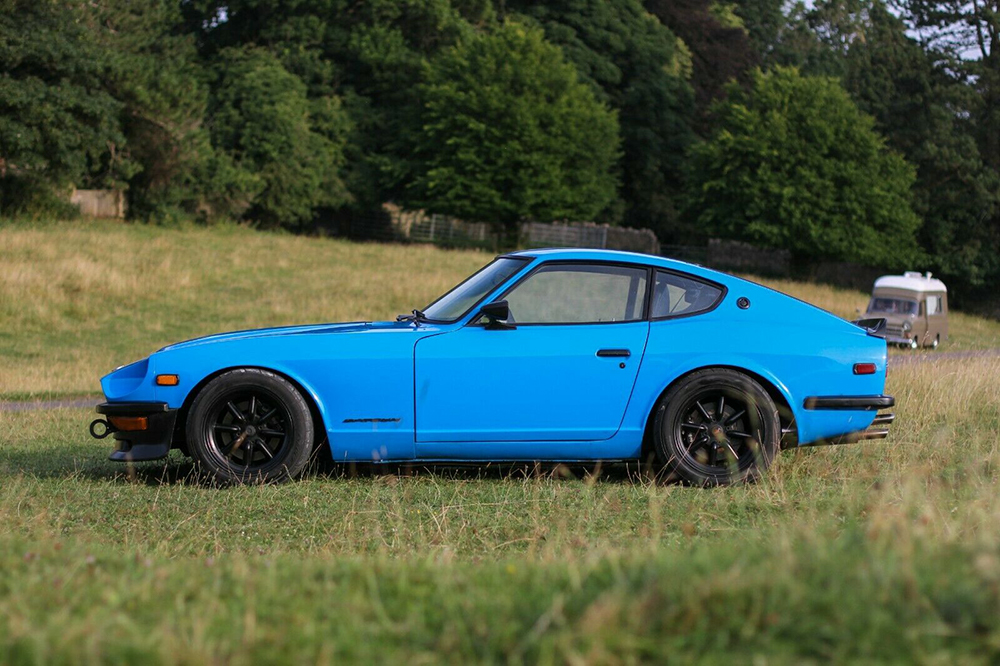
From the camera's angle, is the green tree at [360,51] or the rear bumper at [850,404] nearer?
the rear bumper at [850,404]

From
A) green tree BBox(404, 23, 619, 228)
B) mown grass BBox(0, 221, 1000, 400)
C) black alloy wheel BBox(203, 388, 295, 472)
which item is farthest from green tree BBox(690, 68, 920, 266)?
black alloy wheel BBox(203, 388, 295, 472)

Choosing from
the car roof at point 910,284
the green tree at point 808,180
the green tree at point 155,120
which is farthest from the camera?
the green tree at point 808,180

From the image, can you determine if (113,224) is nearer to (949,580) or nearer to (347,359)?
(347,359)

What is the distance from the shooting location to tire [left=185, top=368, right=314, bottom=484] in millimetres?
7328

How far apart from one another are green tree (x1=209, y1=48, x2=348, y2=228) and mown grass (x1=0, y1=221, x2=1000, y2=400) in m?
8.95

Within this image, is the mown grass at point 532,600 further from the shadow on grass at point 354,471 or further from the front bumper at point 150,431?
the shadow on grass at point 354,471

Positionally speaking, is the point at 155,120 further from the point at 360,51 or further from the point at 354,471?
the point at 354,471

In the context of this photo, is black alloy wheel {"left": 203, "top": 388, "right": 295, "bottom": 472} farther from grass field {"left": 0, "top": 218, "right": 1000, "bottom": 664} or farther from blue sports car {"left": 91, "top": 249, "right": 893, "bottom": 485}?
grass field {"left": 0, "top": 218, "right": 1000, "bottom": 664}

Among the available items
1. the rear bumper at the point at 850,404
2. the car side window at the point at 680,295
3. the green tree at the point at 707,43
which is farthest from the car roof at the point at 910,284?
the green tree at the point at 707,43

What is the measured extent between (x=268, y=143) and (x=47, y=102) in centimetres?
1571

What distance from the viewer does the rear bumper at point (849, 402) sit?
7.52 meters

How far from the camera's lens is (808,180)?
188 ft

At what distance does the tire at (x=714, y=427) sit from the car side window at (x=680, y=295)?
50 cm

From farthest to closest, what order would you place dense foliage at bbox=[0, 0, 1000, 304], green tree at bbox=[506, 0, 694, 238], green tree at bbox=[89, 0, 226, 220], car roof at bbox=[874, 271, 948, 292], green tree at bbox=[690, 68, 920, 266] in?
green tree at bbox=[506, 0, 694, 238] < green tree at bbox=[690, 68, 920, 266] < dense foliage at bbox=[0, 0, 1000, 304] < green tree at bbox=[89, 0, 226, 220] < car roof at bbox=[874, 271, 948, 292]
